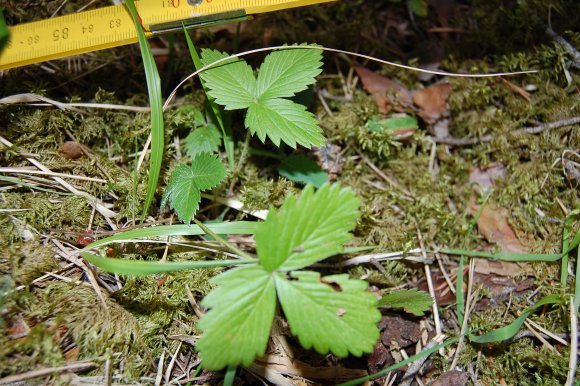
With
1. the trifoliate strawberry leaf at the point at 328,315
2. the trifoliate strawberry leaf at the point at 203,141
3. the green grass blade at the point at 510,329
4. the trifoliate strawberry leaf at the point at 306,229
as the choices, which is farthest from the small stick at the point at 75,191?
the green grass blade at the point at 510,329

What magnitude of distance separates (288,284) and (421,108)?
1.70 meters

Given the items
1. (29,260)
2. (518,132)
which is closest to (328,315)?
(29,260)

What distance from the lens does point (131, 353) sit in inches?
73.7

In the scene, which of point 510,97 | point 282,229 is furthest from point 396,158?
point 282,229

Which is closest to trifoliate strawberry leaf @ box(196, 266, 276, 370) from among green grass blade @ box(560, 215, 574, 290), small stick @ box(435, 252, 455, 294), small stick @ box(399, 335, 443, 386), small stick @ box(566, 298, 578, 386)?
small stick @ box(399, 335, 443, 386)

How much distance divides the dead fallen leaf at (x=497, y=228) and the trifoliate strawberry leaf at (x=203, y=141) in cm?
162

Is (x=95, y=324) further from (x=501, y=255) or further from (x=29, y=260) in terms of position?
(x=501, y=255)

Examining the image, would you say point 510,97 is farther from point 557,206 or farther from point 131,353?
point 131,353

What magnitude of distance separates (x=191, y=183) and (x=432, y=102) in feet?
5.58

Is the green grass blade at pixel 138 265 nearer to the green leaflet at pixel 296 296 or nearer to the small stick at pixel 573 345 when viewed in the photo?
the green leaflet at pixel 296 296

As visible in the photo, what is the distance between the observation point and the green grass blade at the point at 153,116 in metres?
2.05

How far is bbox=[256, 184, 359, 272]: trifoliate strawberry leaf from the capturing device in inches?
65.0

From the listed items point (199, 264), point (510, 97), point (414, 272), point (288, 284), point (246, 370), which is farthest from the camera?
point (510, 97)

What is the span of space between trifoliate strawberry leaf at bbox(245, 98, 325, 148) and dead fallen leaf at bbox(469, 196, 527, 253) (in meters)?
1.19
